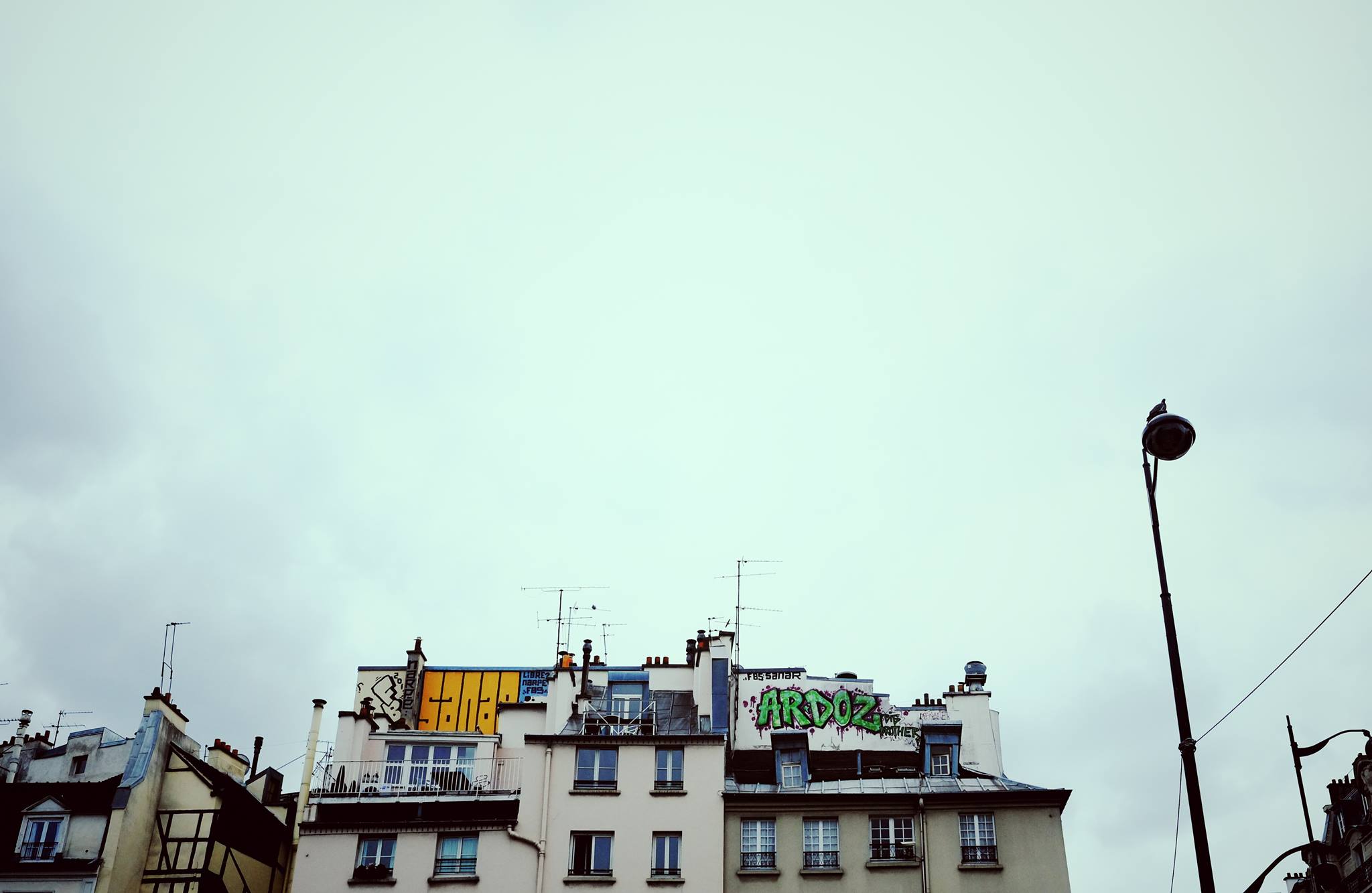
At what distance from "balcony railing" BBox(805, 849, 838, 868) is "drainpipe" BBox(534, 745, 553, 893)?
31.3ft

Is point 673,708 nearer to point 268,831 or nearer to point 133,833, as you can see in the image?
point 268,831

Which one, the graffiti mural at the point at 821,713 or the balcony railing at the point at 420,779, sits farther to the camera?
the graffiti mural at the point at 821,713

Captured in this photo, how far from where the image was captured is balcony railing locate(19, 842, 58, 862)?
1773 inches

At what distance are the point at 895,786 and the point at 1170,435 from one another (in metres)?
30.3

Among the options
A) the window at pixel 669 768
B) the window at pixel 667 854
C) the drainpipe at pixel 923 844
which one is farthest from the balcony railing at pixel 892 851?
the window at pixel 669 768

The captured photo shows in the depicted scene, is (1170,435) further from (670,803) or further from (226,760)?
(226,760)

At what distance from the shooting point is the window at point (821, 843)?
44.2 meters

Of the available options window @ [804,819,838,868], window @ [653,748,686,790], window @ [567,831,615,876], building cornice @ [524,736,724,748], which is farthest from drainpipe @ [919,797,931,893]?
window @ [567,831,615,876]

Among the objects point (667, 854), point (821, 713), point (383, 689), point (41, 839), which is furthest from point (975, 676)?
point (41, 839)

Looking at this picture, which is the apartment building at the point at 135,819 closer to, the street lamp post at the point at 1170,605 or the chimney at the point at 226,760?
the chimney at the point at 226,760

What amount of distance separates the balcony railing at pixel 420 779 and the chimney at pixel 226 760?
6.98 meters

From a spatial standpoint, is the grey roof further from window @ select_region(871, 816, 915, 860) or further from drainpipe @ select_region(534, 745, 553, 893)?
drainpipe @ select_region(534, 745, 553, 893)

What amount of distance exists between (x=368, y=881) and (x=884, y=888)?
730 inches

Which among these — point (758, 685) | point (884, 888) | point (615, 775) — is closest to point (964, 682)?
point (758, 685)
